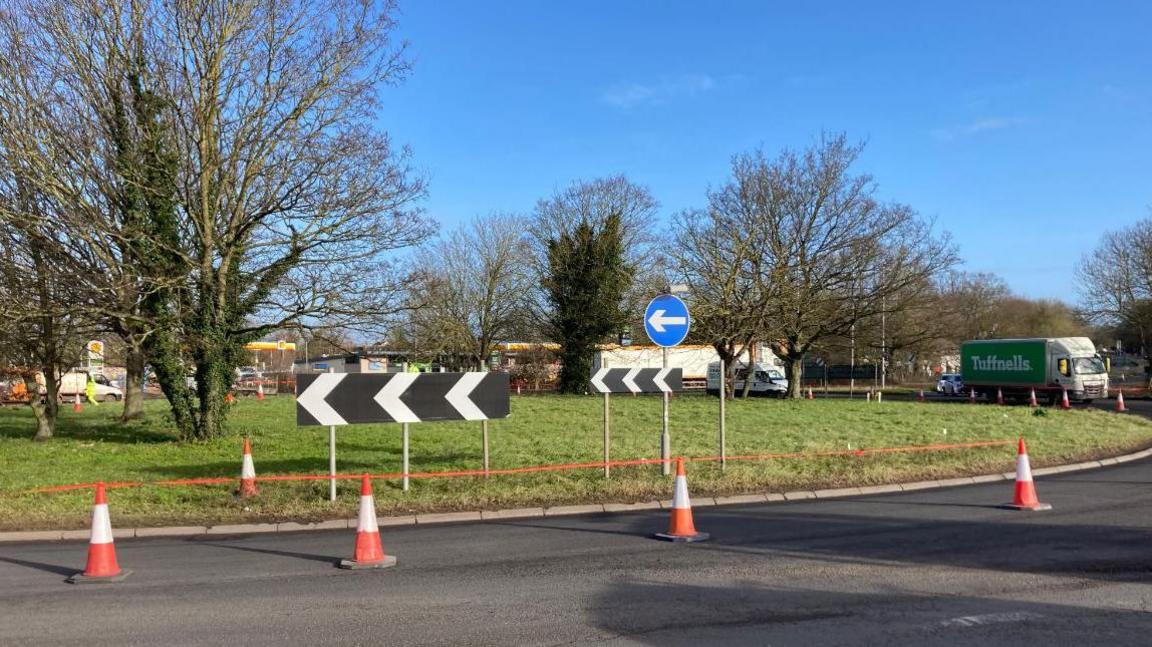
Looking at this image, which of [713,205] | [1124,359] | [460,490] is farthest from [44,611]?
[1124,359]

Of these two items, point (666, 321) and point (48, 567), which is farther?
point (666, 321)

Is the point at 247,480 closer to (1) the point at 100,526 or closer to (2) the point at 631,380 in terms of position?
(1) the point at 100,526

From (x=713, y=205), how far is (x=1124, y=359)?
8456cm

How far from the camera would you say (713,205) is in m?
34.3

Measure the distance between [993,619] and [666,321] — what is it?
6.43 metres

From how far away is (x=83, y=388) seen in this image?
44344 millimetres

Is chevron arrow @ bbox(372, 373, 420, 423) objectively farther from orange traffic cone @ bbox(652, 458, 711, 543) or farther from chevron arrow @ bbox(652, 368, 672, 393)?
orange traffic cone @ bbox(652, 458, 711, 543)

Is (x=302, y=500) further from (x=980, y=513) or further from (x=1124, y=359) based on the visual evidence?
(x=1124, y=359)

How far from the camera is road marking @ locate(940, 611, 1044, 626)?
525 cm

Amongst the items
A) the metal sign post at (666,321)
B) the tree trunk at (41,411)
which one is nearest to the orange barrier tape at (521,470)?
the metal sign post at (666,321)

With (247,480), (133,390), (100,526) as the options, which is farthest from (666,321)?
(133,390)

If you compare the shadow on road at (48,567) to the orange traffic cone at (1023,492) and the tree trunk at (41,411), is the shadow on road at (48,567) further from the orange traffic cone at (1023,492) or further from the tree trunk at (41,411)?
the tree trunk at (41,411)

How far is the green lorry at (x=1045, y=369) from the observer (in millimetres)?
35031

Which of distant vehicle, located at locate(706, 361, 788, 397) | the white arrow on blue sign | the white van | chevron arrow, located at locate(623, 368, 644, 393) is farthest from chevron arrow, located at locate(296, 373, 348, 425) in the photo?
the white van
